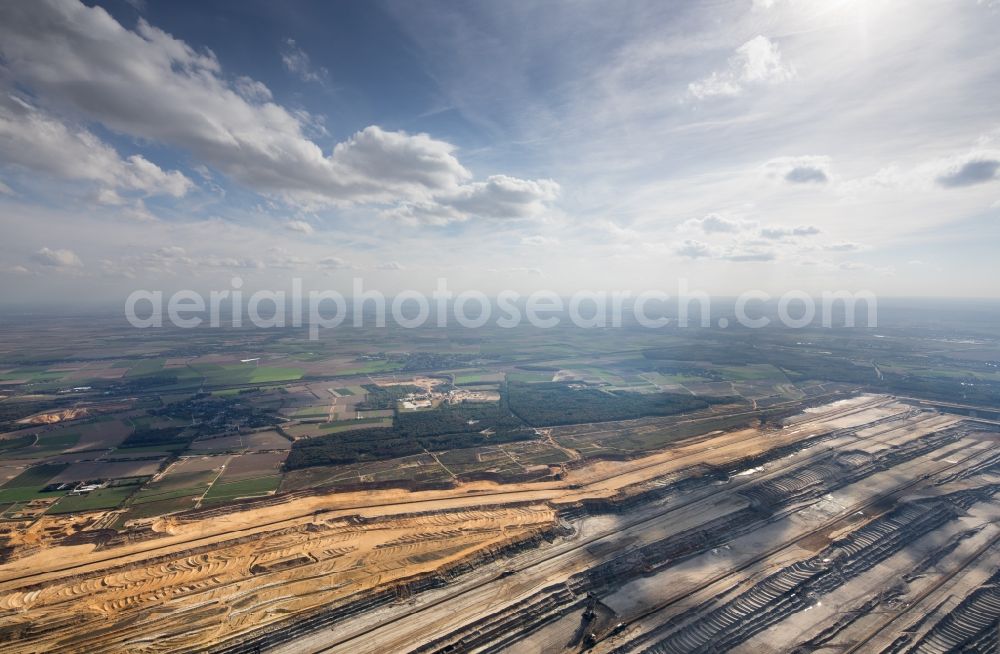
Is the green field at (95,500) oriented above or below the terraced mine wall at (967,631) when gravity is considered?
above

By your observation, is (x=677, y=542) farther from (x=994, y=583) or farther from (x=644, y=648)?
(x=994, y=583)

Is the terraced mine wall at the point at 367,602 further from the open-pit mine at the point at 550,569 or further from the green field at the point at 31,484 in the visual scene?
the green field at the point at 31,484

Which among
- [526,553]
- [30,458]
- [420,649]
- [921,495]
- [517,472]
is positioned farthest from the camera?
[30,458]

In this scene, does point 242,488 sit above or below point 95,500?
below

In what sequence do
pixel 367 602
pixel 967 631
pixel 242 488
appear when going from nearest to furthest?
pixel 967 631 → pixel 367 602 → pixel 242 488

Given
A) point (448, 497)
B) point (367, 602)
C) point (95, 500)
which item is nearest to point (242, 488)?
point (95, 500)

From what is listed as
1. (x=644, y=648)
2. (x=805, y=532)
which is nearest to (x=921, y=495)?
(x=805, y=532)

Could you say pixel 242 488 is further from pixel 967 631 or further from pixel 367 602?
pixel 967 631

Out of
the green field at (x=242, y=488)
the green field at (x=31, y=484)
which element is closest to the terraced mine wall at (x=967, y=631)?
the green field at (x=242, y=488)
